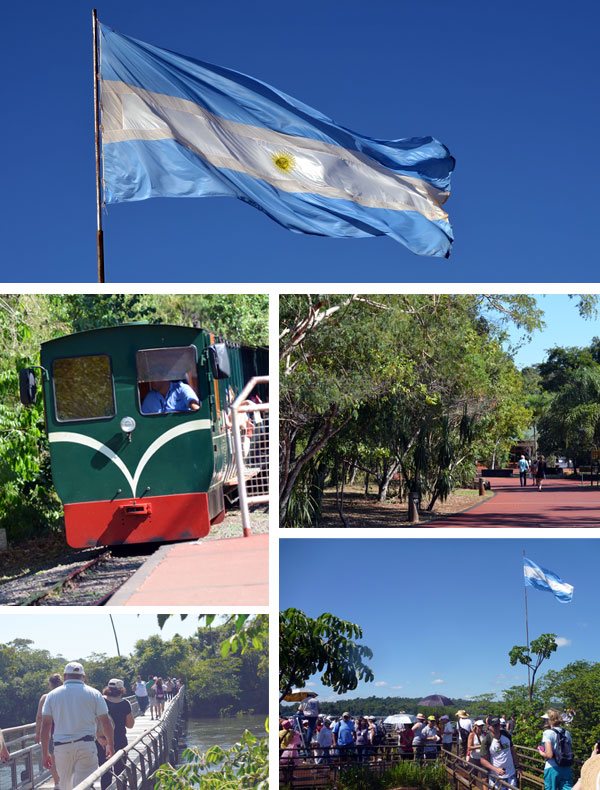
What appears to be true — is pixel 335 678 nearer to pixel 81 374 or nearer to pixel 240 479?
pixel 240 479

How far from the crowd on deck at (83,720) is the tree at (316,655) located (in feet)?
2.77

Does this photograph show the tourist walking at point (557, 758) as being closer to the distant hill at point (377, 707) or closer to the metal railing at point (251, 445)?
the distant hill at point (377, 707)

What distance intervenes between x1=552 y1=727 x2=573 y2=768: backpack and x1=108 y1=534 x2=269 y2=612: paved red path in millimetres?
2389

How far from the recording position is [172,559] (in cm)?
838

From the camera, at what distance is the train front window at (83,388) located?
834cm

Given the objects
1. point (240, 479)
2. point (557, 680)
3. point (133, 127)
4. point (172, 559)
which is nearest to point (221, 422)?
point (240, 479)

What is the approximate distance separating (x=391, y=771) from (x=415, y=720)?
0.41 meters

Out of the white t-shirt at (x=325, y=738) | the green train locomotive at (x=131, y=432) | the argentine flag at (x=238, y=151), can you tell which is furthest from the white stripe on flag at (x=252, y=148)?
the white t-shirt at (x=325, y=738)

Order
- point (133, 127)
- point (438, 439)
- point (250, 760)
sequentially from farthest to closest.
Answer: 1. point (438, 439)
2. point (133, 127)
3. point (250, 760)

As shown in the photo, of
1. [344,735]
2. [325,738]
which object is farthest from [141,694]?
[344,735]

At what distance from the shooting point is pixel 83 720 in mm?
7871

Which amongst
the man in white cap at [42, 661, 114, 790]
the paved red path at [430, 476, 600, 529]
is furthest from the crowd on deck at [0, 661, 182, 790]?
the paved red path at [430, 476, 600, 529]

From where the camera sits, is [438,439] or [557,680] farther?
[438,439]

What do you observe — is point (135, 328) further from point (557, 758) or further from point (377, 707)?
point (557, 758)
